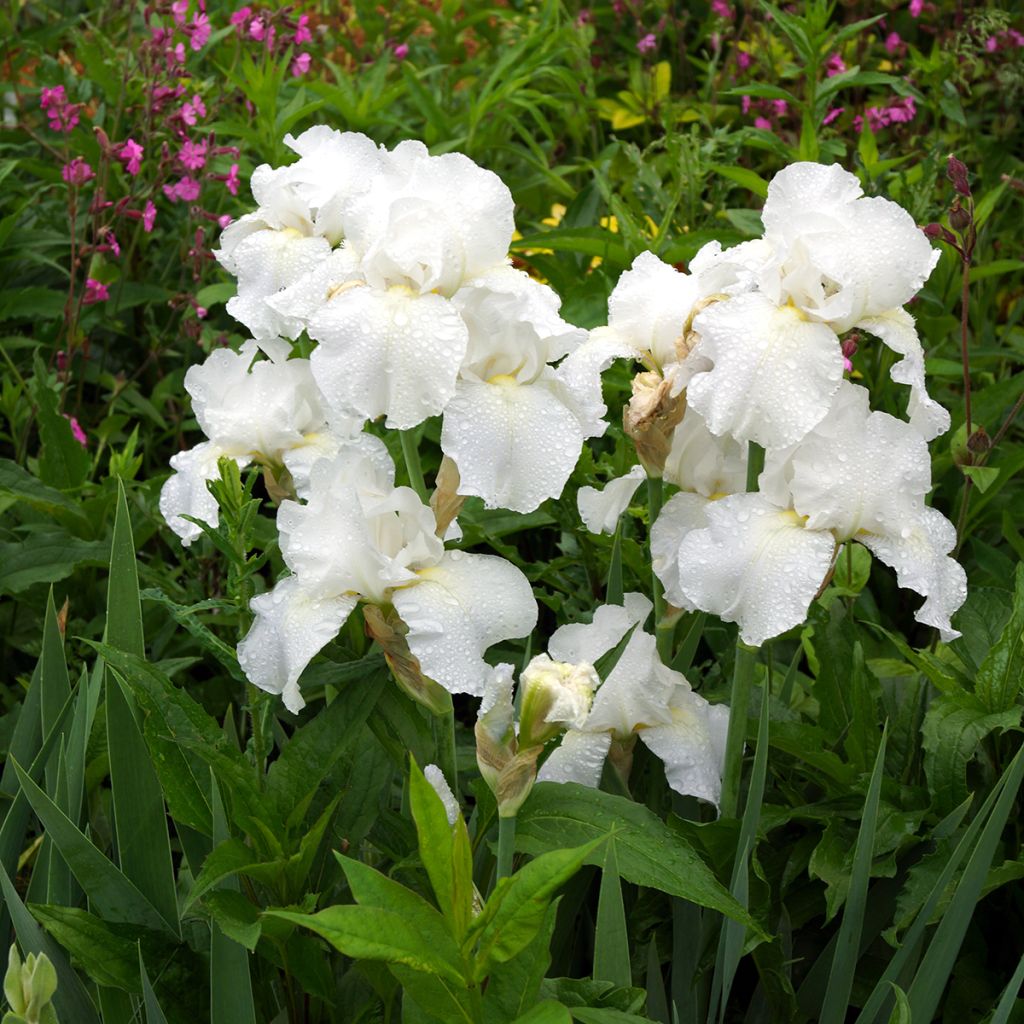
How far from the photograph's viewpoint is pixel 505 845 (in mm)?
1161

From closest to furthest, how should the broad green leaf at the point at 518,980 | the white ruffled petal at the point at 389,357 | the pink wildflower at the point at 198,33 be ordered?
the broad green leaf at the point at 518,980 < the white ruffled petal at the point at 389,357 < the pink wildflower at the point at 198,33

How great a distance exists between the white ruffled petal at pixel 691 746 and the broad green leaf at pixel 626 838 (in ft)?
0.63

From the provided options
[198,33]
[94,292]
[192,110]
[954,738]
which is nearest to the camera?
[954,738]

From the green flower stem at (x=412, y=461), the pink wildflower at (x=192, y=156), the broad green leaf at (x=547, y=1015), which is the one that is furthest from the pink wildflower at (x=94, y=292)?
the broad green leaf at (x=547, y=1015)

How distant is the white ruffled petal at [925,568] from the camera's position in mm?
1318

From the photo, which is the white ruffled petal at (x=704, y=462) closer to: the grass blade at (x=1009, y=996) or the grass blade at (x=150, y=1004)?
the grass blade at (x=1009, y=996)

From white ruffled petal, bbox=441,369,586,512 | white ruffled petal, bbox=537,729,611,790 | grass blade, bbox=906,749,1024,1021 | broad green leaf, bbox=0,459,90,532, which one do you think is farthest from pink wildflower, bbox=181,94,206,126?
grass blade, bbox=906,749,1024,1021

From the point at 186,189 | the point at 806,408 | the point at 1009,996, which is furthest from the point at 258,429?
the point at 186,189

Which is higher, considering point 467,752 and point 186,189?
point 186,189

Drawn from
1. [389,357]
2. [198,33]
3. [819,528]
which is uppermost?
[389,357]

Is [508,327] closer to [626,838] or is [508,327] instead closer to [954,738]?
[626,838]

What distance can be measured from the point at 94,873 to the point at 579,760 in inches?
20.5

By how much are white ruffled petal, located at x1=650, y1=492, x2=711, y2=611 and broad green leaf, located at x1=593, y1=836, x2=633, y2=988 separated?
338 millimetres

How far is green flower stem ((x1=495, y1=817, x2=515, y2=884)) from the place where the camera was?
115cm
